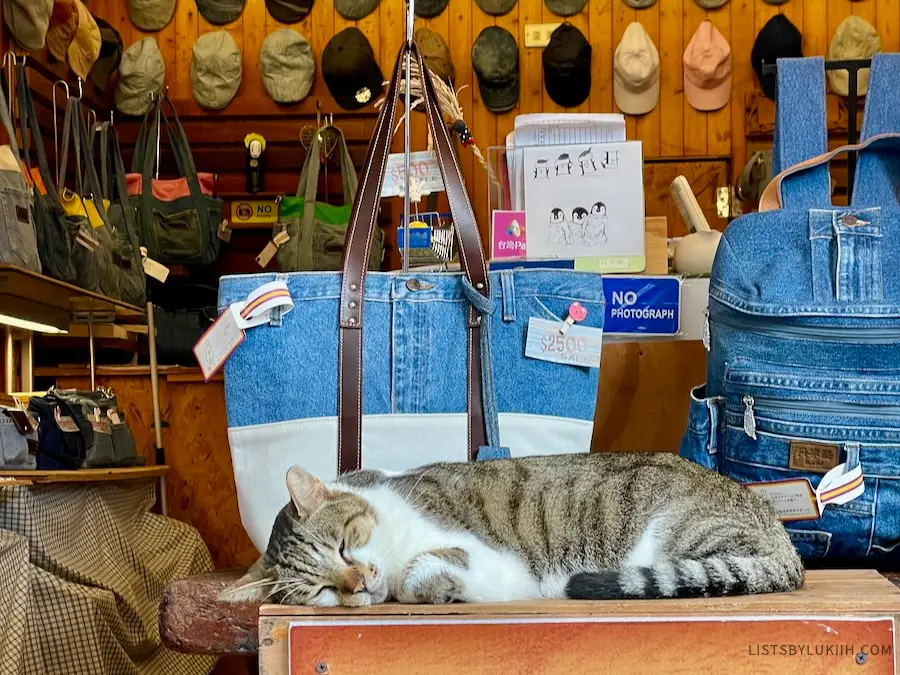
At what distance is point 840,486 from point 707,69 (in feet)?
12.1

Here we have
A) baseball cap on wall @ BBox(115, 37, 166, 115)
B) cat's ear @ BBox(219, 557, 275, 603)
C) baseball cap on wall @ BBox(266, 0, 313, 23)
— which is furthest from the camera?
baseball cap on wall @ BBox(266, 0, 313, 23)

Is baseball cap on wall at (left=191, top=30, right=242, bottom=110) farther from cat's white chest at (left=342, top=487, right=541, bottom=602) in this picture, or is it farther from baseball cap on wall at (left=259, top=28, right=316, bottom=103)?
cat's white chest at (left=342, top=487, right=541, bottom=602)

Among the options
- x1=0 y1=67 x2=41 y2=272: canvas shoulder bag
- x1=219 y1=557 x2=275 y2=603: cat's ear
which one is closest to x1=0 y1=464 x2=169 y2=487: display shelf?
x1=0 y1=67 x2=41 y2=272: canvas shoulder bag

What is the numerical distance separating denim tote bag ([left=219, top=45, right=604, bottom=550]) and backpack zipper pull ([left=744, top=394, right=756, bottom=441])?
0.23 meters

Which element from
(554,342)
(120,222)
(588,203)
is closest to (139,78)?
(120,222)

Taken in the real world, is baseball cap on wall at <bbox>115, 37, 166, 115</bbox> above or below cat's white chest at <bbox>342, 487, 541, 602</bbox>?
above

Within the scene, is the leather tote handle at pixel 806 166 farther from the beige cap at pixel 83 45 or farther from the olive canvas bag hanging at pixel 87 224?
the beige cap at pixel 83 45

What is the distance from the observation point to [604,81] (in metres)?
4.62

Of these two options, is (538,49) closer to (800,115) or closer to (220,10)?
(220,10)

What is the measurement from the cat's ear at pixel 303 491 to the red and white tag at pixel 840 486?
65cm

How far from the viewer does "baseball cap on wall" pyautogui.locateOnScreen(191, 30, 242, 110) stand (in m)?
4.52

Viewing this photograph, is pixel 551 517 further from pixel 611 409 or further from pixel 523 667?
pixel 611 409

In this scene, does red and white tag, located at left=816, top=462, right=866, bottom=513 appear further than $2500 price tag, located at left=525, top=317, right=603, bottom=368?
No

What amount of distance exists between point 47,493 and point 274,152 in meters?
2.60
